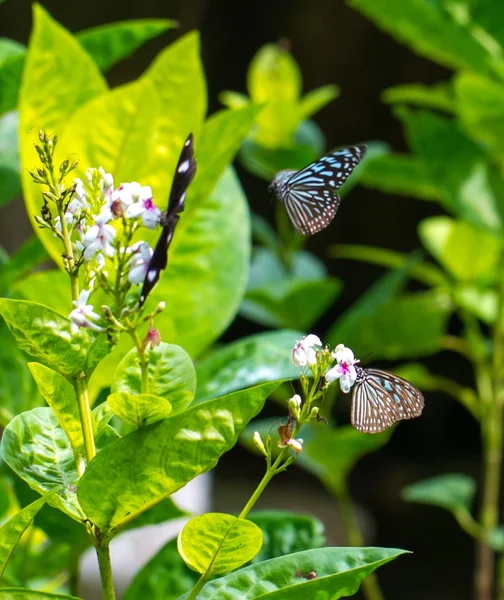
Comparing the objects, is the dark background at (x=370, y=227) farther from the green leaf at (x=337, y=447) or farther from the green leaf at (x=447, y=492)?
the green leaf at (x=337, y=447)

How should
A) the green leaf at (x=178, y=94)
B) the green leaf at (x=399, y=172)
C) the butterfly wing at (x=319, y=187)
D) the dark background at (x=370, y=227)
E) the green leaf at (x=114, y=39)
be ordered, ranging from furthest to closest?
1. the dark background at (x=370, y=227)
2. the green leaf at (x=399, y=172)
3. the green leaf at (x=114, y=39)
4. the green leaf at (x=178, y=94)
5. the butterfly wing at (x=319, y=187)

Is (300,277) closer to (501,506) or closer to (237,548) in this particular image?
(237,548)

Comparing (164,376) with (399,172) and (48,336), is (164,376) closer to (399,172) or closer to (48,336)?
(48,336)

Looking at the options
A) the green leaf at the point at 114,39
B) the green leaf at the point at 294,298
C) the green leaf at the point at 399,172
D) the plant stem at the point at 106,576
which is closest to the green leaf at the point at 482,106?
the green leaf at the point at 399,172

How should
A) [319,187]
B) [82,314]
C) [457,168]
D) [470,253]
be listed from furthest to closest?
[470,253], [457,168], [319,187], [82,314]

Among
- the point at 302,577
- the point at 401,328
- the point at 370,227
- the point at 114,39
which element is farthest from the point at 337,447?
the point at 370,227

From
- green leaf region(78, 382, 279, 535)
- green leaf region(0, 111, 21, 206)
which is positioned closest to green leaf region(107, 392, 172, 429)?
green leaf region(78, 382, 279, 535)
